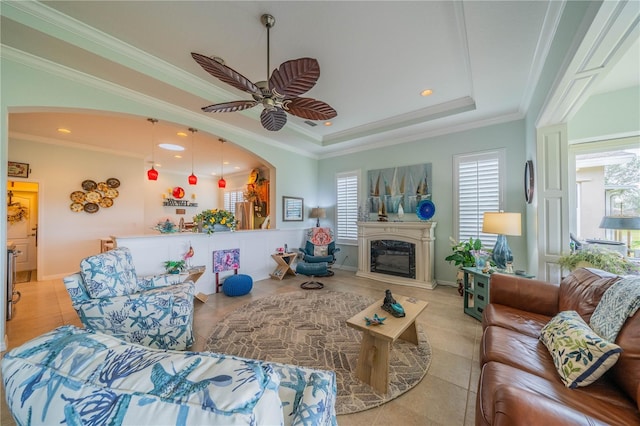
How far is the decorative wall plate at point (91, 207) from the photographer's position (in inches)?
209

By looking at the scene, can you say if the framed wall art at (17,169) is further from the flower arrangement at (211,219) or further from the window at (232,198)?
the window at (232,198)

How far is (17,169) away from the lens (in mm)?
4512

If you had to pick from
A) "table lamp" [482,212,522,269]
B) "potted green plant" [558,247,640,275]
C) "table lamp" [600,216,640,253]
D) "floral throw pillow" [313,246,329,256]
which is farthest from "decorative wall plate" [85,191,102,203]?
"table lamp" [600,216,640,253]

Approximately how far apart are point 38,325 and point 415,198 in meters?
5.90

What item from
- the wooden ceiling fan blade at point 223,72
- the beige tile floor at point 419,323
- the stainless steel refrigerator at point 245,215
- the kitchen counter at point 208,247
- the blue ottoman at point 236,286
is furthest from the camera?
the stainless steel refrigerator at point 245,215

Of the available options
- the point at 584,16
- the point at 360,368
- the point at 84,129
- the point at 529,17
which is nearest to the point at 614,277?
the point at 584,16

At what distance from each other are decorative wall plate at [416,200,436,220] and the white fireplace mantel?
218 mm

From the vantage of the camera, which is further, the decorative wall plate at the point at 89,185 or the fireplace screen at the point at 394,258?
the decorative wall plate at the point at 89,185

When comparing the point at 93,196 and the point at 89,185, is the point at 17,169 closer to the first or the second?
the point at 89,185

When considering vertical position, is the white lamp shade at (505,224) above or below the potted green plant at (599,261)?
above

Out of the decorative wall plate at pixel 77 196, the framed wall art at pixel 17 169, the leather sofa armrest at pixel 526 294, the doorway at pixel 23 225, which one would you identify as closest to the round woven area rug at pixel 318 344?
the leather sofa armrest at pixel 526 294

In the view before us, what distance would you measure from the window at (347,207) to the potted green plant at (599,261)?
11.5 ft

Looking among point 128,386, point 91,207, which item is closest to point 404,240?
point 128,386

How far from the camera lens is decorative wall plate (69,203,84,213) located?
514 cm
